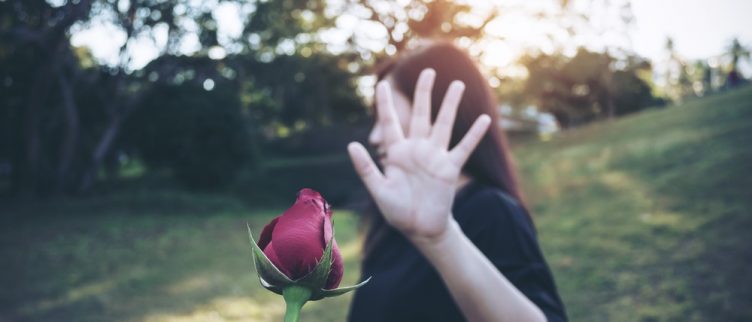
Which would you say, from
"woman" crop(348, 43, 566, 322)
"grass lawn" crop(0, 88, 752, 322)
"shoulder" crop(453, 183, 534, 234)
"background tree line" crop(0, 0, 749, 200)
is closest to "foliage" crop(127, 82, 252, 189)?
"background tree line" crop(0, 0, 749, 200)

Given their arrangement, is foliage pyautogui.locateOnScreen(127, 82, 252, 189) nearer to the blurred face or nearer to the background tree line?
the background tree line

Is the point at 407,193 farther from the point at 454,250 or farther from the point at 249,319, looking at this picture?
the point at 249,319

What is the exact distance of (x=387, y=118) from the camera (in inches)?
50.8

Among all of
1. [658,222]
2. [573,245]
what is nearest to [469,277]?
[573,245]

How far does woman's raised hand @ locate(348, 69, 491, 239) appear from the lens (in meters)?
1.04

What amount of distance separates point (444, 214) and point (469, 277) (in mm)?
133

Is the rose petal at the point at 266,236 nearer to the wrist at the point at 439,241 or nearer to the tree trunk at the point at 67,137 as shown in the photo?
the wrist at the point at 439,241

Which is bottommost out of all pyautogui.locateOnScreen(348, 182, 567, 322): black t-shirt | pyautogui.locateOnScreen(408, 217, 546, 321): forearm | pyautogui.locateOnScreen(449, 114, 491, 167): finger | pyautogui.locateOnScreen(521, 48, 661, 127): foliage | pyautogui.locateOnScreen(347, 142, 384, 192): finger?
pyautogui.locateOnScreen(521, 48, 661, 127): foliage

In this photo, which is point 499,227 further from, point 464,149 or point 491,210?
point 464,149

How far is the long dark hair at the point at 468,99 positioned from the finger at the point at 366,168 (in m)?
0.68

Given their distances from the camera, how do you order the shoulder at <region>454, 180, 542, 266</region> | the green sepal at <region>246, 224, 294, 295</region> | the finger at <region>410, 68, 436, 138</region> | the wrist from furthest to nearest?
the shoulder at <region>454, 180, 542, 266</region> → the finger at <region>410, 68, 436, 138</region> → the wrist → the green sepal at <region>246, 224, 294, 295</region>

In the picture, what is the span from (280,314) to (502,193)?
4990 millimetres

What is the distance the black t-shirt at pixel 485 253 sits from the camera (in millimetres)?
1303

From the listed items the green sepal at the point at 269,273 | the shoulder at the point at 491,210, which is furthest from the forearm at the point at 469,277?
the green sepal at the point at 269,273
